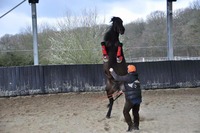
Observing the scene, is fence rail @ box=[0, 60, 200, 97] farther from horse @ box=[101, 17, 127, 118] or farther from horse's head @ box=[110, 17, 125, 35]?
horse's head @ box=[110, 17, 125, 35]

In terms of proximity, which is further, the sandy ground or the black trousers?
the sandy ground

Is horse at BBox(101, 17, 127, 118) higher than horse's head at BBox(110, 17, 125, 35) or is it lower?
lower

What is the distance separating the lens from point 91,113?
7828 mm

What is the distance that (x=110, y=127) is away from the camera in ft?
19.9

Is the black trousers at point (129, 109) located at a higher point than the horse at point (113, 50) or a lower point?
lower

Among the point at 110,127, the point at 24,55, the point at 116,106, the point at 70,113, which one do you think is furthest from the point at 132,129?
the point at 24,55

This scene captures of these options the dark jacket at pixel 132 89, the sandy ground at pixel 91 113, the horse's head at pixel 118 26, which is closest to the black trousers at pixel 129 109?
the dark jacket at pixel 132 89

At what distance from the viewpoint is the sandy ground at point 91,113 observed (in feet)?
19.8

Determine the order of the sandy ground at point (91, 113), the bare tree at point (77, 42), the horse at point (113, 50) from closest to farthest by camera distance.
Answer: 1. the sandy ground at point (91, 113)
2. the horse at point (113, 50)
3. the bare tree at point (77, 42)

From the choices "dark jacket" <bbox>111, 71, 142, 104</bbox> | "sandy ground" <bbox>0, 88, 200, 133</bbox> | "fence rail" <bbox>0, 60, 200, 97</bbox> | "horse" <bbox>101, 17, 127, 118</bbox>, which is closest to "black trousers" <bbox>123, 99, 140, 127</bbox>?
"dark jacket" <bbox>111, 71, 142, 104</bbox>

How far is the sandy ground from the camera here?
6.03m

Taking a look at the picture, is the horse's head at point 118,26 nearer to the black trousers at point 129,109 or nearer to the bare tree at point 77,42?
the black trousers at point 129,109

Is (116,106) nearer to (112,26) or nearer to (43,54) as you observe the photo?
(112,26)

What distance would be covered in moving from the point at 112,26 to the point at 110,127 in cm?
220
